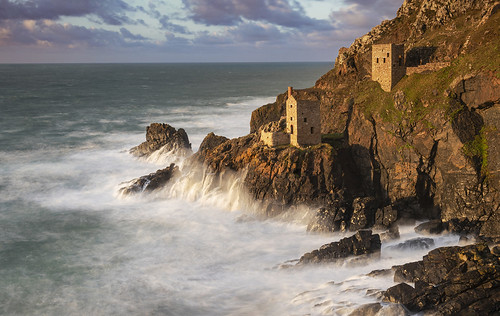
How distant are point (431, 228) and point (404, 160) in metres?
10.0

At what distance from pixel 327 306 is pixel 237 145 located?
3088cm

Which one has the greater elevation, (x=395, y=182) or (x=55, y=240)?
(x=395, y=182)

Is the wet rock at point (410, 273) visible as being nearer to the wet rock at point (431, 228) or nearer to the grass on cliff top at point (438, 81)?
the wet rock at point (431, 228)

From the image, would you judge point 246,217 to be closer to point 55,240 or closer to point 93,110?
point 55,240

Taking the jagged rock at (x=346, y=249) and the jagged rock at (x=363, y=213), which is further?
the jagged rock at (x=363, y=213)

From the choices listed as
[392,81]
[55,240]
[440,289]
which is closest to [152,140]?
[55,240]

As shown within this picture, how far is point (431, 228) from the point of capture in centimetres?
4841

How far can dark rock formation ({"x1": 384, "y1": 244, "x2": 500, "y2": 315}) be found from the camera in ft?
107

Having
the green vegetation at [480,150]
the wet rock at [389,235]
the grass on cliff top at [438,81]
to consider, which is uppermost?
the grass on cliff top at [438,81]

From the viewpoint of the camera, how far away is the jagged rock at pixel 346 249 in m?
43.8

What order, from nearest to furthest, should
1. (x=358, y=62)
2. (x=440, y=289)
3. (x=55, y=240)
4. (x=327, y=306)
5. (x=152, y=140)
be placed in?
(x=440, y=289) < (x=327, y=306) < (x=55, y=240) < (x=358, y=62) < (x=152, y=140)

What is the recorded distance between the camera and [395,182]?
5650 cm

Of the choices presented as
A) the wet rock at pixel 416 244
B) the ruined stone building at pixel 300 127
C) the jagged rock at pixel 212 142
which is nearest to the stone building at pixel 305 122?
the ruined stone building at pixel 300 127

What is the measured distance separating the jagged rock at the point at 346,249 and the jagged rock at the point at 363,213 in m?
5.33
